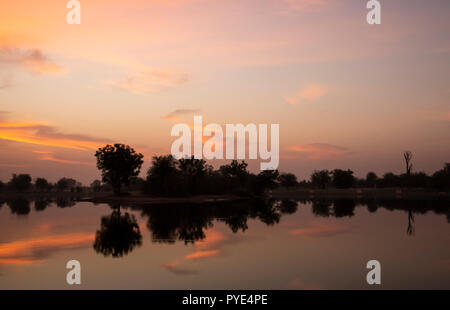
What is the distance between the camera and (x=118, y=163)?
8644cm

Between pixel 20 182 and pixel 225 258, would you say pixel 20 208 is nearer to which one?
pixel 225 258

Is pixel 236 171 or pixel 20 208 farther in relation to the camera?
pixel 236 171

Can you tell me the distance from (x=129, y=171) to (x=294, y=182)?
119m

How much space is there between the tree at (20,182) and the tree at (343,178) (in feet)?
491

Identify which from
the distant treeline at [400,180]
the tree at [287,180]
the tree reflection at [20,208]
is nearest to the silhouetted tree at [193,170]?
the tree reflection at [20,208]

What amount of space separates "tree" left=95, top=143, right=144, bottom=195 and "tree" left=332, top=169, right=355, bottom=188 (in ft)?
346

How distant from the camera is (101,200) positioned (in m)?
78.4

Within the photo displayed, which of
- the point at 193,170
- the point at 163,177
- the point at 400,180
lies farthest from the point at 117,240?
the point at 400,180

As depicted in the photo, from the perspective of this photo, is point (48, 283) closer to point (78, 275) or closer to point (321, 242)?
point (78, 275)

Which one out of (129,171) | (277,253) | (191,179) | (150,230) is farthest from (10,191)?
(277,253)

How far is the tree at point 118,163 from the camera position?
8681 cm

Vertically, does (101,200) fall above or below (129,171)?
below

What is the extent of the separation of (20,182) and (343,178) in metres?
154
